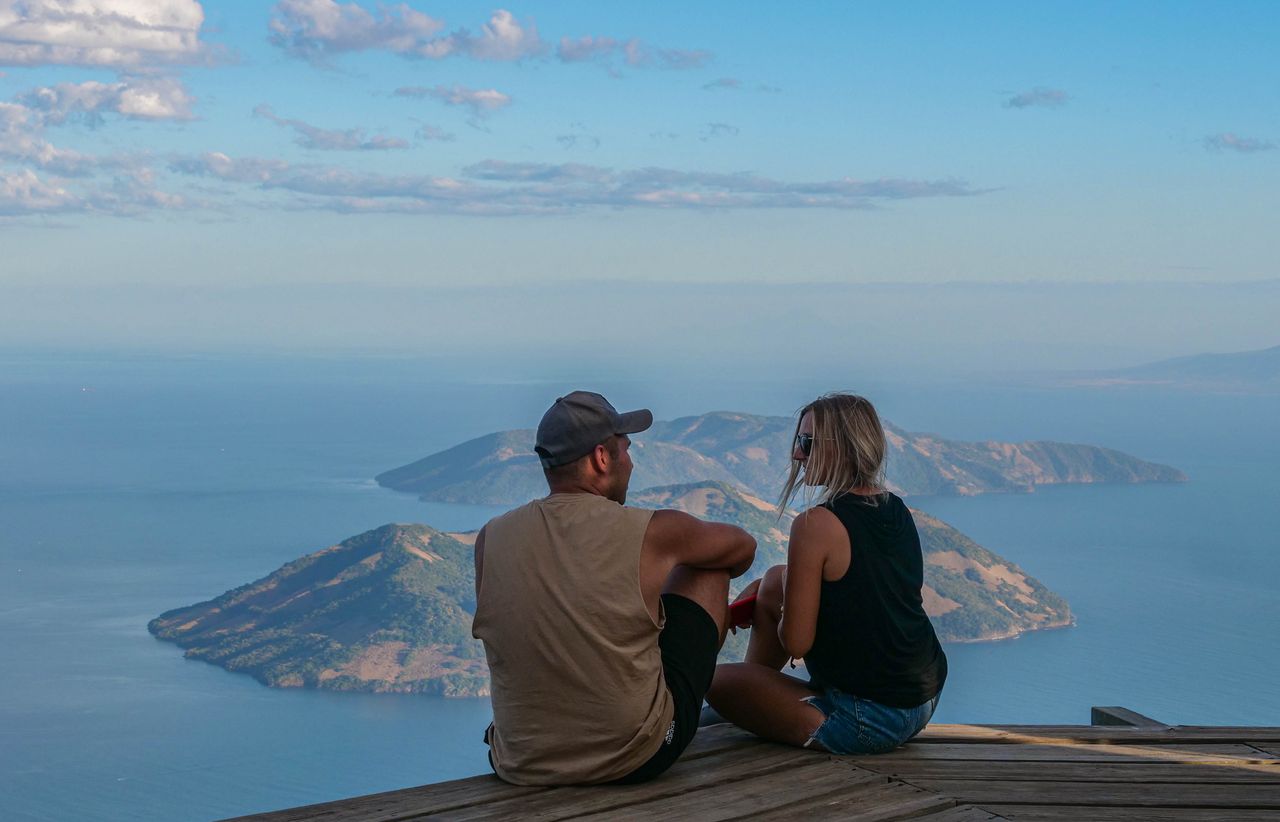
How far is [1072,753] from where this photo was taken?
13.0ft

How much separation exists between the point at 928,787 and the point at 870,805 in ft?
0.97

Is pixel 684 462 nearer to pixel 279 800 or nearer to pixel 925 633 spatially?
pixel 279 800

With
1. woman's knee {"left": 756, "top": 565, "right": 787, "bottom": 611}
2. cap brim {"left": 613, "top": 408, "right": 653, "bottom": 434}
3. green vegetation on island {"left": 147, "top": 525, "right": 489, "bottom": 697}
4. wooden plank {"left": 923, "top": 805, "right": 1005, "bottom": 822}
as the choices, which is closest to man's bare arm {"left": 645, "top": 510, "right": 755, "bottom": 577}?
cap brim {"left": 613, "top": 408, "right": 653, "bottom": 434}

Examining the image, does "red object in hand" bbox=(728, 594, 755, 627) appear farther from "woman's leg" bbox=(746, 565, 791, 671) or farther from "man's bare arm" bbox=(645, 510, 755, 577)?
"man's bare arm" bbox=(645, 510, 755, 577)

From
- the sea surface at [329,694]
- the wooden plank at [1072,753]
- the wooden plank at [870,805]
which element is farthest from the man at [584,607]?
the sea surface at [329,694]

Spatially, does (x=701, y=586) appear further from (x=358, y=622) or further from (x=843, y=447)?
(x=358, y=622)

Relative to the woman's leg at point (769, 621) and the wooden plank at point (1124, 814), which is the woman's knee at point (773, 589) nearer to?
the woman's leg at point (769, 621)

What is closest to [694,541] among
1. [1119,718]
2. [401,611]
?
[1119,718]

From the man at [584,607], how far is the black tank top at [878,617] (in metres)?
0.36

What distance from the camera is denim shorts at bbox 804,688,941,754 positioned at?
374 centimetres

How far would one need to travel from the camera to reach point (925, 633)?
3.74 m

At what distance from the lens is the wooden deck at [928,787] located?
3.24 m

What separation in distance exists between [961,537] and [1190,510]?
5144 cm

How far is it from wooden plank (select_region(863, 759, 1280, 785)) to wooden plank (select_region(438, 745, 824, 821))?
0.67 ft
